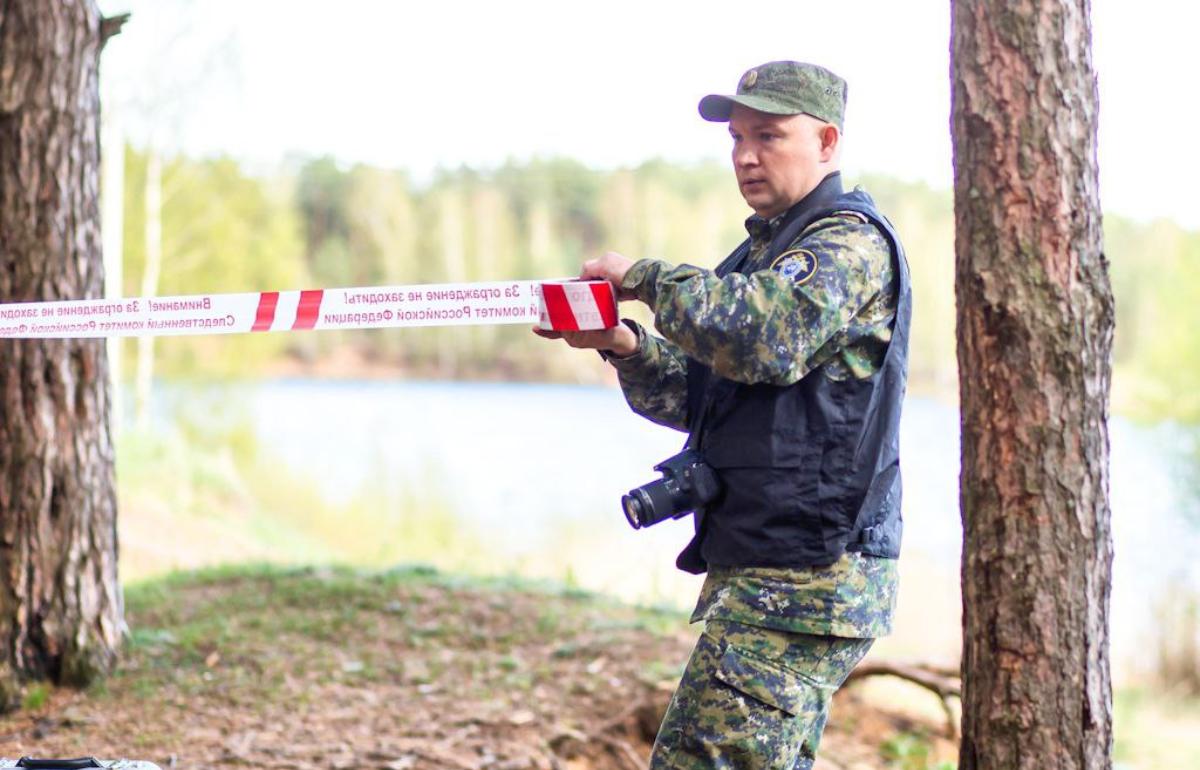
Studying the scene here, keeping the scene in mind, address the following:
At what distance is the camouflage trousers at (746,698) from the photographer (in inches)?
102

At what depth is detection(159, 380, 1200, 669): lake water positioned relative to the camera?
11367 mm

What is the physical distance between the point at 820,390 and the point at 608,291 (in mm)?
522

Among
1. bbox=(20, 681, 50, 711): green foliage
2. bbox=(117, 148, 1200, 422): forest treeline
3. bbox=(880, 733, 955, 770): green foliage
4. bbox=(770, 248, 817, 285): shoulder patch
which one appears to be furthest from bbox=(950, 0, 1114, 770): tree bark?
bbox=(117, 148, 1200, 422): forest treeline

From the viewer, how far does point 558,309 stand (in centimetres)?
279

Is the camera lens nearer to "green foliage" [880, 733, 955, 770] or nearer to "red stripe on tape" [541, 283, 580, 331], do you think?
"red stripe on tape" [541, 283, 580, 331]

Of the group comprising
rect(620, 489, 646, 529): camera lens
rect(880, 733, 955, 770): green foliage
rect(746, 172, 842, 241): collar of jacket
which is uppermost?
rect(746, 172, 842, 241): collar of jacket

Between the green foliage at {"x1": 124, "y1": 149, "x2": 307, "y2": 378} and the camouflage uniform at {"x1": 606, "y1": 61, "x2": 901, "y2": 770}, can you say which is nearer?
the camouflage uniform at {"x1": 606, "y1": 61, "x2": 901, "y2": 770}

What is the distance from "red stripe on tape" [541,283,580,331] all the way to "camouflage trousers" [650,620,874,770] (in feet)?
2.45

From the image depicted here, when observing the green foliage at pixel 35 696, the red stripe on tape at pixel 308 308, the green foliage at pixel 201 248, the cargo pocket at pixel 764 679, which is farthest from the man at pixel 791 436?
the green foliage at pixel 201 248

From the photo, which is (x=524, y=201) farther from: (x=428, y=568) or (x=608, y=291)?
(x=608, y=291)

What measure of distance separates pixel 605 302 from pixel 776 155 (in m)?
0.51

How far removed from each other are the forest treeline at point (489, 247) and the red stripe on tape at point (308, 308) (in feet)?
45.8

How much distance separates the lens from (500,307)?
9.54 feet

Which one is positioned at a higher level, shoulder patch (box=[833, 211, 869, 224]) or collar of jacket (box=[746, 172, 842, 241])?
collar of jacket (box=[746, 172, 842, 241])
